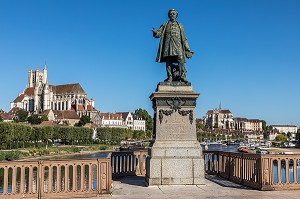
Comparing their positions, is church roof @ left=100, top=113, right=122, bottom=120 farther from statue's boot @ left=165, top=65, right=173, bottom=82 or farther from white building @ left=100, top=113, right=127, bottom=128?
statue's boot @ left=165, top=65, right=173, bottom=82

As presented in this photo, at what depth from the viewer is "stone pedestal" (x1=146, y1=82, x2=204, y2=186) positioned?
11422 millimetres

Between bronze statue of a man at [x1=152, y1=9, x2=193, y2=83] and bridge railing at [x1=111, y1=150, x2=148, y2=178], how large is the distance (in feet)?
12.7

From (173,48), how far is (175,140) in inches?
118

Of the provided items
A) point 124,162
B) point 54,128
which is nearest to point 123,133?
point 54,128

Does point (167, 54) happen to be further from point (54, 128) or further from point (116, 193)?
point (54, 128)

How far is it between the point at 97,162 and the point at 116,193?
111 centimetres

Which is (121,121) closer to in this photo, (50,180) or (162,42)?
(162,42)

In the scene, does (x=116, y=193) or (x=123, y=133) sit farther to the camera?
(x=123, y=133)

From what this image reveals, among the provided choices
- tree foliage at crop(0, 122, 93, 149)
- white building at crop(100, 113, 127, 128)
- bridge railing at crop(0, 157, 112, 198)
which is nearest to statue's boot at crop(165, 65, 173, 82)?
bridge railing at crop(0, 157, 112, 198)

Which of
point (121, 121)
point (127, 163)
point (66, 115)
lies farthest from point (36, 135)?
point (121, 121)

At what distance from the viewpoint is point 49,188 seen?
9.57 metres

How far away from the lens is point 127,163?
1490 centimetres

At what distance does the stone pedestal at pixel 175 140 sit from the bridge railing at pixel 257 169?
1.47 metres

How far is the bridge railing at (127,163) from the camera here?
559 inches
